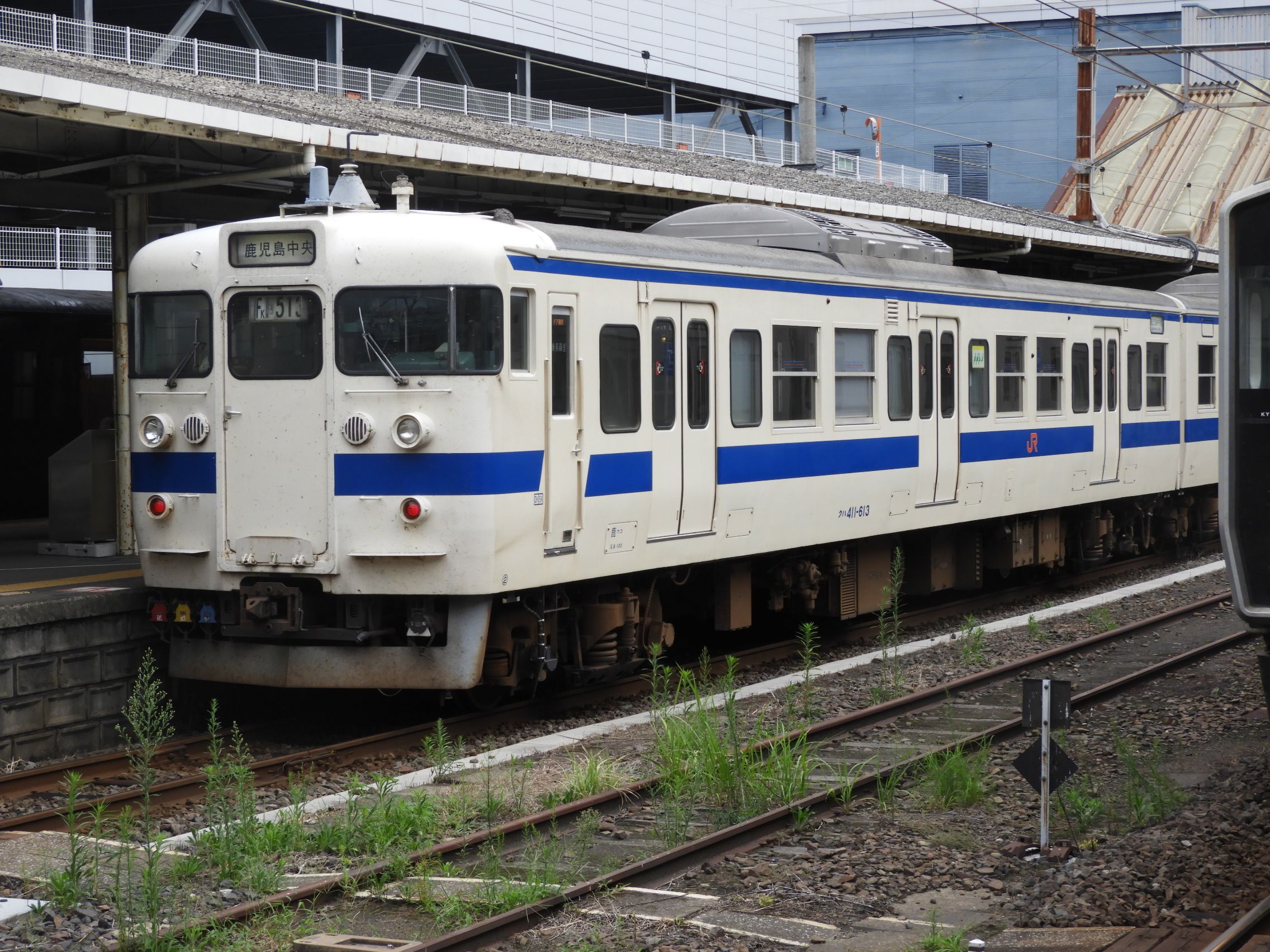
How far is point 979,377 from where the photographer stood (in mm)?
14766

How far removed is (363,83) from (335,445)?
26.6m

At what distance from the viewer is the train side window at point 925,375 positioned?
13781 mm

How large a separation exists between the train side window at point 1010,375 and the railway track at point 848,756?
2.40 m

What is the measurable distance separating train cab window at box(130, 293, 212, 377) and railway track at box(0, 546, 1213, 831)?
2287 millimetres

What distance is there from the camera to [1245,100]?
50406 millimetres

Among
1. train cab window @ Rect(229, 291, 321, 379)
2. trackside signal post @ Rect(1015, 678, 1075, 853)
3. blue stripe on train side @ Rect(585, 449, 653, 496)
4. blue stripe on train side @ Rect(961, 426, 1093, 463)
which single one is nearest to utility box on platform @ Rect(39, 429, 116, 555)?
train cab window @ Rect(229, 291, 321, 379)

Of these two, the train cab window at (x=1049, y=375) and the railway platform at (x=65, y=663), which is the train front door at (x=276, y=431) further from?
the train cab window at (x=1049, y=375)

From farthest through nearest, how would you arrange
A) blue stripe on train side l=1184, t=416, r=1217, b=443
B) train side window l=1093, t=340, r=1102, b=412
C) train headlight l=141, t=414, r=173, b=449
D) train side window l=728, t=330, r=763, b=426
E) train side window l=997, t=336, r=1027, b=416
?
blue stripe on train side l=1184, t=416, r=1217, b=443 < train side window l=1093, t=340, r=1102, b=412 < train side window l=997, t=336, r=1027, b=416 < train side window l=728, t=330, r=763, b=426 < train headlight l=141, t=414, r=173, b=449

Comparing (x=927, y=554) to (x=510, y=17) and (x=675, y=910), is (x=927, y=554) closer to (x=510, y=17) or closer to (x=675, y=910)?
(x=675, y=910)

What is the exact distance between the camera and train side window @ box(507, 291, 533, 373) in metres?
9.38

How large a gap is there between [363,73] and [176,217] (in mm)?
17444

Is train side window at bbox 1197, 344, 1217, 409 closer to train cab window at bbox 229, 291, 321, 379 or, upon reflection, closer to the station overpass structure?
the station overpass structure

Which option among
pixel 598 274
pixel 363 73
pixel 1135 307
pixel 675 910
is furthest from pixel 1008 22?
pixel 675 910

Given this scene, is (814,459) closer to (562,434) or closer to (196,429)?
(562,434)
